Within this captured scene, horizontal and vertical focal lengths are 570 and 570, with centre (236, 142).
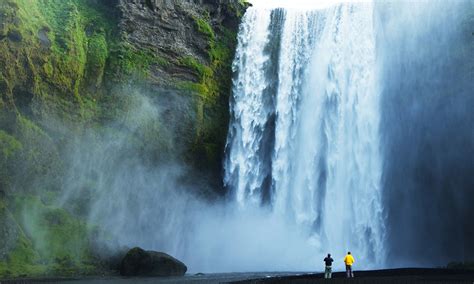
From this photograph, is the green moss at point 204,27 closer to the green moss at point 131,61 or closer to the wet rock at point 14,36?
the green moss at point 131,61

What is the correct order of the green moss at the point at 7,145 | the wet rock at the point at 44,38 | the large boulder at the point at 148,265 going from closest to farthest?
the large boulder at the point at 148,265 → the green moss at the point at 7,145 → the wet rock at the point at 44,38

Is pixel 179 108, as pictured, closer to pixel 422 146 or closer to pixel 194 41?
pixel 194 41

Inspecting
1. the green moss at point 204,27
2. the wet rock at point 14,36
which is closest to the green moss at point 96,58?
the wet rock at point 14,36

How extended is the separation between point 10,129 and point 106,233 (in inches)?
390

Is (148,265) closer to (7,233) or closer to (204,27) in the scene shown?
(7,233)

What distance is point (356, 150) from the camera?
46.0 metres

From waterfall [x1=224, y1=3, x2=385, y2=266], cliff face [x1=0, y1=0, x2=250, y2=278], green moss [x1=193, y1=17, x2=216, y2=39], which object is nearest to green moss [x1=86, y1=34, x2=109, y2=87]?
cliff face [x1=0, y1=0, x2=250, y2=278]

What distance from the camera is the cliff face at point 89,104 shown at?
1522 inches

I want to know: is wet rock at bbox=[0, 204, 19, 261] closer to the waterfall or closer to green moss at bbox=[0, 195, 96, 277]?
green moss at bbox=[0, 195, 96, 277]

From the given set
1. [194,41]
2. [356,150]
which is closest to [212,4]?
[194,41]

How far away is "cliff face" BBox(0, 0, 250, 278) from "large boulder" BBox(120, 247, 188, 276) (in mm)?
2879

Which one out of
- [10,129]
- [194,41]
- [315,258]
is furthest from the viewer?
[194,41]

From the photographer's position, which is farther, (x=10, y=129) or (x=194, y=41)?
(x=194, y=41)

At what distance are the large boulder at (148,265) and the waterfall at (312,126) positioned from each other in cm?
1208
